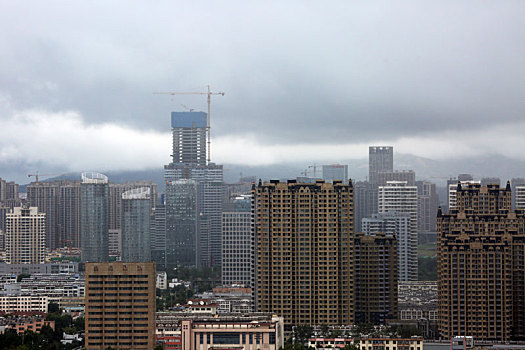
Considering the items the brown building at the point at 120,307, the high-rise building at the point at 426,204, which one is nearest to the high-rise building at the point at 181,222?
the high-rise building at the point at 426,204

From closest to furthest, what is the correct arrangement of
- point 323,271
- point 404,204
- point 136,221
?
point 323,271
point 404,204
point 136,221

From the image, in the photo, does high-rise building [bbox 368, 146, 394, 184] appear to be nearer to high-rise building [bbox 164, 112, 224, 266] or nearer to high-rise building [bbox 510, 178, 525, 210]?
high-rise building [bbox 510, 178, 525, 210]

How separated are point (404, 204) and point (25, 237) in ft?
70.2

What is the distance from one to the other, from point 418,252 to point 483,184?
9.39 meters

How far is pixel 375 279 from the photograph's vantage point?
110 ft

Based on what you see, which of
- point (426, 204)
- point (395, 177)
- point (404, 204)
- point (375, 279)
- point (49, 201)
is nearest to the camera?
point (375, 279)

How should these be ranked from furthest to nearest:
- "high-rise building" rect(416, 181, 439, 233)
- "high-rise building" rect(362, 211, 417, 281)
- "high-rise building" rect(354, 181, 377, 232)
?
"high-rise building" rect(416, 181, 439, 233) < "high-rise building" rect(354, 181, 377, 232) < "high-rise building" rect(362, 211, 417, 281)

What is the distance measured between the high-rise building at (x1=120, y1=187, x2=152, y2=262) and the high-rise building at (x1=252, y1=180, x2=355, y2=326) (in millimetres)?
28199

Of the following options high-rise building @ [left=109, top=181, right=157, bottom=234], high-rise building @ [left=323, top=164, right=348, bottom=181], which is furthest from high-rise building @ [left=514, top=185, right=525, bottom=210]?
high-rise building @ [left=109, top=181, right=157, bottom=234]

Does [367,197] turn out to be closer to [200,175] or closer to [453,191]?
[453,191]

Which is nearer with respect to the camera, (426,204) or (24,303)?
(24,303)

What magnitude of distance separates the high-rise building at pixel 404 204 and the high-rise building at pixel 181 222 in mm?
11934

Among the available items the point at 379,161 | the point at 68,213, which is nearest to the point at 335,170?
the point at 379,161

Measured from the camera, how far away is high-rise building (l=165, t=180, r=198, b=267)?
58.8 metres
